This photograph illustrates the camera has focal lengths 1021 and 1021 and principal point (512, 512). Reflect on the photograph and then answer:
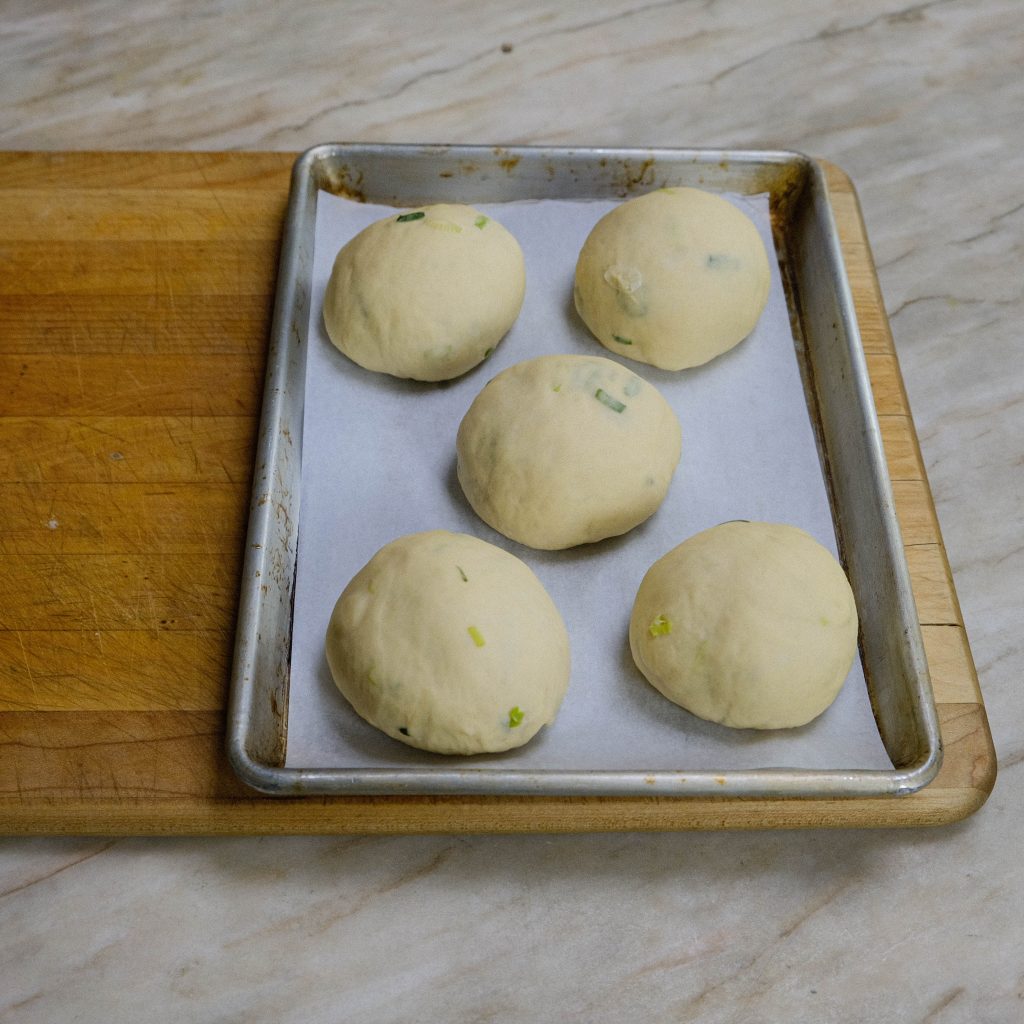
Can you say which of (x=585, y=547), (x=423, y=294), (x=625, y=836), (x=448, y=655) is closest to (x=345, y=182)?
(x=423, y=294)

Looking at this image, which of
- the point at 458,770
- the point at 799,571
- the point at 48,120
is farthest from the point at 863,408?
the point at 48,120

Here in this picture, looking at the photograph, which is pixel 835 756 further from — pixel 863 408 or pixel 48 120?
pixel 48 120

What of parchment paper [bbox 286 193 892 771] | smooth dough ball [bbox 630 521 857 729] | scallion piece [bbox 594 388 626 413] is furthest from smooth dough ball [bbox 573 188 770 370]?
smooth dough ball [bbox 630 521 857 729]

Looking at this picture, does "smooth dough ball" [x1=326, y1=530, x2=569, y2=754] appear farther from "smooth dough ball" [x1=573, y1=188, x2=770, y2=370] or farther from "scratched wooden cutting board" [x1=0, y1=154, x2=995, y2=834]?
"smooth dough ball" [x1=573, y1=188, x2=770, y2=370]

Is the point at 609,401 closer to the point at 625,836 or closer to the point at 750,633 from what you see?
the point at 750,633

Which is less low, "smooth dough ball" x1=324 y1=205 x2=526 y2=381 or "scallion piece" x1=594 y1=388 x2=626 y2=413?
"smooth dough ball" x1=324 y1=205 x2=526 y2=381

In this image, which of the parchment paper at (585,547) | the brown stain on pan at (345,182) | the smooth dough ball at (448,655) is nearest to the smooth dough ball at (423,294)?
the parchment paper at (585,547)

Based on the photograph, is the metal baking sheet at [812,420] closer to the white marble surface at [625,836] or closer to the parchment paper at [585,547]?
the parchment paper at [585,547]
